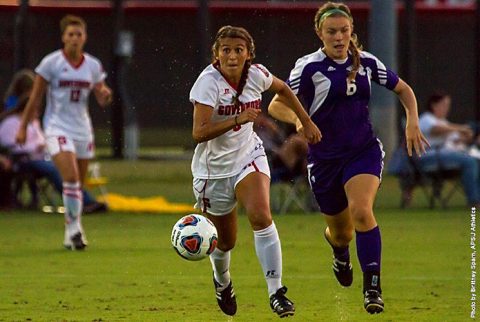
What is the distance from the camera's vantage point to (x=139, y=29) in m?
30.1

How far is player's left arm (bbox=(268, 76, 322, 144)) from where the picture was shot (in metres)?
9.84

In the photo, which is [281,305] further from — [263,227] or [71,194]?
[71,194]

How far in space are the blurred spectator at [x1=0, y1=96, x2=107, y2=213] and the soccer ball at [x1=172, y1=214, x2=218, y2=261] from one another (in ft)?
28.8

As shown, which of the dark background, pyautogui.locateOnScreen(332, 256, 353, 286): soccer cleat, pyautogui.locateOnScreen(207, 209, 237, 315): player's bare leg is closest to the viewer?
pyautogui.locateOnScreen(207, 209, 237, 315): player's bare leg

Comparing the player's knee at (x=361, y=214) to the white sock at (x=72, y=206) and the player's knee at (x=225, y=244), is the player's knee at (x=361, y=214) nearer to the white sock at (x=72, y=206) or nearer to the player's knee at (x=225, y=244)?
the player's knee at (x=225, y=244)

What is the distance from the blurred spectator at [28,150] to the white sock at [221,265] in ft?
27.3

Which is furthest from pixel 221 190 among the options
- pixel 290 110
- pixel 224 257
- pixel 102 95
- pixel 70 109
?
pixel 70 109

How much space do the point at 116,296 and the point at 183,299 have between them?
1.84 ft

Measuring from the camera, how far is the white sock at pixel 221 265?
1017cm

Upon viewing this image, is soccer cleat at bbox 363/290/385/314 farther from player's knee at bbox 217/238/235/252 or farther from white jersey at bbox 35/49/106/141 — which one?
white jersey at bbox 35/49/106/141

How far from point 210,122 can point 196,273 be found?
3657 millimetres

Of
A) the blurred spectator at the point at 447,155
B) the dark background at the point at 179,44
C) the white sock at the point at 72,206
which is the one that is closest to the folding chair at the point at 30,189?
the white sock at the point at 72,206

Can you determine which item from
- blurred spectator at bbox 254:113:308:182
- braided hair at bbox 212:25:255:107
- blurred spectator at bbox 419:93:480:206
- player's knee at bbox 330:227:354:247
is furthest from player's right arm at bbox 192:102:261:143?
blurred spectator at bbox 419:93:480:206

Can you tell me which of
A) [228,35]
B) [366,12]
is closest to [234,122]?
[228,35]
